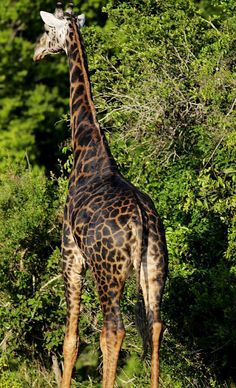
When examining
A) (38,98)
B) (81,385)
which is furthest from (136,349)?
(38,98)

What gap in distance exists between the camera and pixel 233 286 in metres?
10.8

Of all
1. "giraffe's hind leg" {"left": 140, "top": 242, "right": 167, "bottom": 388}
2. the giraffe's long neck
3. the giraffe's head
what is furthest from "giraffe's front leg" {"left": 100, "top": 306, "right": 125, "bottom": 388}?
the giraffe's head

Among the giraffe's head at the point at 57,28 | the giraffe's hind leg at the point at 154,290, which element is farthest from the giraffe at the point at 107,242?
the giraffe's head at the point at 57,28

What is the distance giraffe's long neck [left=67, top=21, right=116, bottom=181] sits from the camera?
8595 millimetres

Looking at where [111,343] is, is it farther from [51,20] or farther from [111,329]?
[51,20]

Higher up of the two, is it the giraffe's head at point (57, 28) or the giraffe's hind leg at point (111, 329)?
the giraffe's head at point (57, 28)

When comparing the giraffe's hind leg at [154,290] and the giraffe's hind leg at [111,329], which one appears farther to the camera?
the giraffe's hind leg at [154,290]

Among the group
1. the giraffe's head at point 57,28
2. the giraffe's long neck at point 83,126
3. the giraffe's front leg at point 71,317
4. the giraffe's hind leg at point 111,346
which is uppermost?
the giraffe's head at point 57,28

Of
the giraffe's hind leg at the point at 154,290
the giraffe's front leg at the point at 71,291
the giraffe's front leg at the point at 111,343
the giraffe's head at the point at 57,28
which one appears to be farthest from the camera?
the giraffe's head at the point at 57,28

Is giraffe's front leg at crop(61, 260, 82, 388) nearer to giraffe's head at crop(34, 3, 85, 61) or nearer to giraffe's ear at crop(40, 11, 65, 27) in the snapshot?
giraffe's head at crop(34, 3, 85, 61)

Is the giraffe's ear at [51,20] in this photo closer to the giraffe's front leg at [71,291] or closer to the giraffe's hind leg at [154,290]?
the giraffe's front leg at [71,291]

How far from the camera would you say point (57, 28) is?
30.8ft

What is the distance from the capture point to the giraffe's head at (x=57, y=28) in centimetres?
929

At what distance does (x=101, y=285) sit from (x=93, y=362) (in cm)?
525
